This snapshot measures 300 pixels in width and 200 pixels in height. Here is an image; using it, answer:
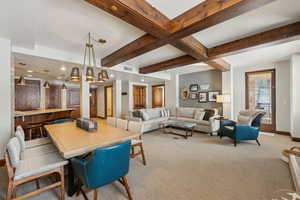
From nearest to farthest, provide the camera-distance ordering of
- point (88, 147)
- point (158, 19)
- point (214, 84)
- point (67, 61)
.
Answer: point (88, 147), point (158, 19), point (67, 61), point (214, 84)

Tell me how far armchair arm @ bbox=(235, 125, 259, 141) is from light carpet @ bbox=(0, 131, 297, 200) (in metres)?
0.25

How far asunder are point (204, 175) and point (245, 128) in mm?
2104

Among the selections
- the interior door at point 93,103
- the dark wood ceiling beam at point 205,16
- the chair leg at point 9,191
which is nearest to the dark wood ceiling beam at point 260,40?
the dark wood ceiling beam at point 205,16

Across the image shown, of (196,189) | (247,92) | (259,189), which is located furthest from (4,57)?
(247,92)

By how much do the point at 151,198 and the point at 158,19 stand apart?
8.08 ft

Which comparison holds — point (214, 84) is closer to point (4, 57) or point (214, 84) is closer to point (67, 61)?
point (67, 61)

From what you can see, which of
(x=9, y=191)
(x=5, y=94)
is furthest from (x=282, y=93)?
(x=5, y=94)

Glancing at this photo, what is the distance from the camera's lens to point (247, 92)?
5211mm

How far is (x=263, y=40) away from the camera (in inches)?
100

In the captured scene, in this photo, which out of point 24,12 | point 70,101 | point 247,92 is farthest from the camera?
point 70,101

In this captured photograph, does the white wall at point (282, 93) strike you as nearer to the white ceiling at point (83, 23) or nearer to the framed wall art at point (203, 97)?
the white ceiling at point (83, 23)

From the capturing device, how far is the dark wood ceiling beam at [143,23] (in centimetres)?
153

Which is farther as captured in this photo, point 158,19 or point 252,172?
point 252,172

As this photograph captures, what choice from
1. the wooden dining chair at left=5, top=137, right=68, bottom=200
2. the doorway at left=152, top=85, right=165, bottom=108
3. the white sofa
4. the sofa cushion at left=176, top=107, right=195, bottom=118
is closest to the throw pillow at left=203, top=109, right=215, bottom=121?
the white sofa
